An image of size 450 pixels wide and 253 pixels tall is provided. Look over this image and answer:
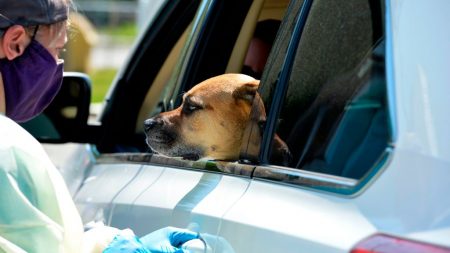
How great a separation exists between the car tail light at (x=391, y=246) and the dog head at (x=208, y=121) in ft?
5.14

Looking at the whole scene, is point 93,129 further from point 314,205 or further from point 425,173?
point 425,173

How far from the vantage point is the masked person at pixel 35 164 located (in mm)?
2434

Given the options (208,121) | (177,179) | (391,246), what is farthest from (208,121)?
(391,246)

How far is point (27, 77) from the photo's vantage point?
2.97 m

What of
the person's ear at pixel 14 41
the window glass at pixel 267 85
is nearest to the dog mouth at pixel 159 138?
the window glass at pixel 267 85

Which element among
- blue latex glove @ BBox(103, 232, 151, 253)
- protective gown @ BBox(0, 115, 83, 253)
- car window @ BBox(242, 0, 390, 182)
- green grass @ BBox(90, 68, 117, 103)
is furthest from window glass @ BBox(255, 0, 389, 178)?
green grass @ BBox(90, 68, 117, 103)

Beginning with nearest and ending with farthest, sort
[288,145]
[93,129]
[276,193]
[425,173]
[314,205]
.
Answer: [425,173]
[314,205]
[276,193]
[288,145]
[93,129]

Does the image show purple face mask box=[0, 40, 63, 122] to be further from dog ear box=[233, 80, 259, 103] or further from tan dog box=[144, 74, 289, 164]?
dog ear box=[233, 80, 259, 103]

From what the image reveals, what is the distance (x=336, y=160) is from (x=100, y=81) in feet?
67.9

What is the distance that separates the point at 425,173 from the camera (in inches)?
84.6

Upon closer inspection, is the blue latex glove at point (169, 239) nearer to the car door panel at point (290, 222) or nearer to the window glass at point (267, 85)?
the car door panel at point (290, 222)

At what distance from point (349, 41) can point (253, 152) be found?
52cm

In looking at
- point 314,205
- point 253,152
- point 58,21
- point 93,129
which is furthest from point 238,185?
point 93,129

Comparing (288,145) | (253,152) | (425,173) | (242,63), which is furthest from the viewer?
(242,63)
